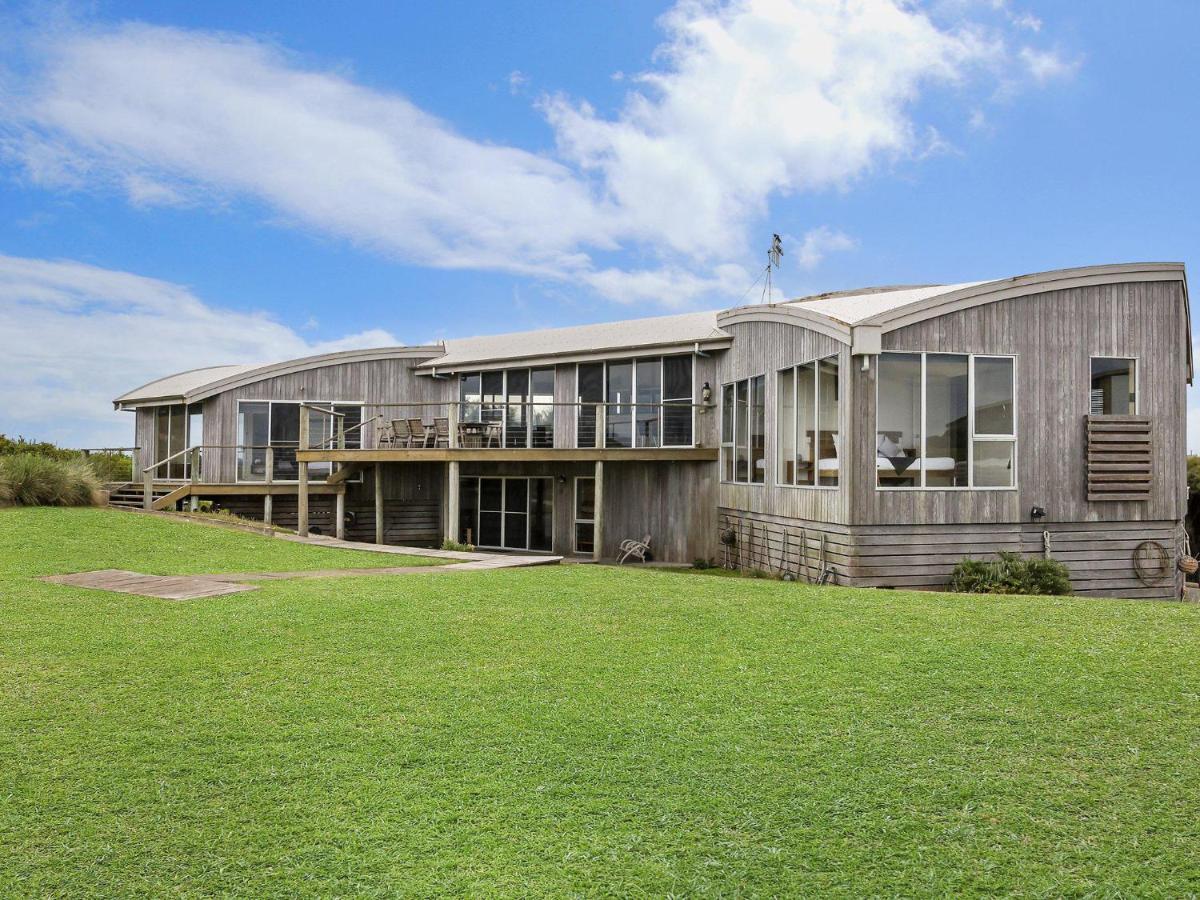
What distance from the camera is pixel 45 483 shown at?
1591 cm

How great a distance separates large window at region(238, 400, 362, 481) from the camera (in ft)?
61.8

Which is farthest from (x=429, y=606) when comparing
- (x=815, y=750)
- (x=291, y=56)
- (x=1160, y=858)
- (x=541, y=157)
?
(x=541, y=157)

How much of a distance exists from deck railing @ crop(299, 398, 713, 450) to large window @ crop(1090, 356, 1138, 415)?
6.46m

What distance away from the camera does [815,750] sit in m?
3.77

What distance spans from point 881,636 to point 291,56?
12.7 metres

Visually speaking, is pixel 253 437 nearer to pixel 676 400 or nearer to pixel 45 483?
pixel 45 483

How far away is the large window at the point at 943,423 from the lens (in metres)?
10.2

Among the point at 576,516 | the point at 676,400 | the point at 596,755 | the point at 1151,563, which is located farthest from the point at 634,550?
the point at 596,755

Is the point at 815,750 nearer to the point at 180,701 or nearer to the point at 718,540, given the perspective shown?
the point at 180,701

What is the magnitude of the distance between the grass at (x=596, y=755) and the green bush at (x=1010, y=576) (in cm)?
332

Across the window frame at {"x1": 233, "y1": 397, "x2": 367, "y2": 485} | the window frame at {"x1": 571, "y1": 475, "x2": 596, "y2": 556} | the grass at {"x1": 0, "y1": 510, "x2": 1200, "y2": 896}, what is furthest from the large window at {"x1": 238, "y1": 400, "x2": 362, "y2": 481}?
the grass at {"x1": 0, "y1": 510, "x2": 1200, "y2": 896}

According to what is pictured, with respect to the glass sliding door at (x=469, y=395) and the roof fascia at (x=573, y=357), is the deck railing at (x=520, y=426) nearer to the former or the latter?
the glass sliding door at (x=469, y=395)

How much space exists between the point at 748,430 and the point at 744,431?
23 cm

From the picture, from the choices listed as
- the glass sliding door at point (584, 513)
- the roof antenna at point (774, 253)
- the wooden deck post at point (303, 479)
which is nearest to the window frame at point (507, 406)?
the glass sliding door at point (584, 513)
